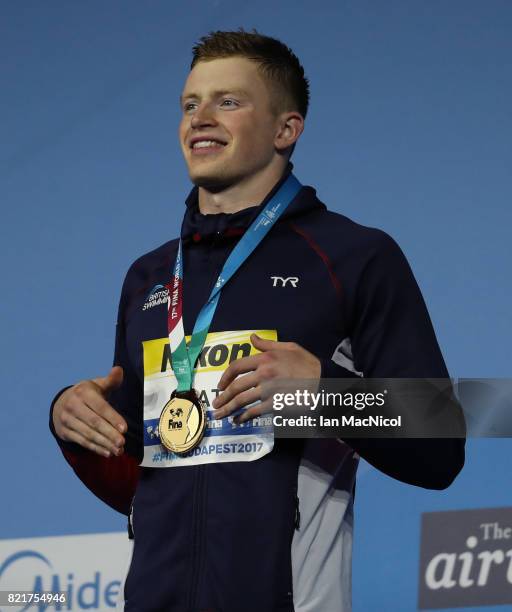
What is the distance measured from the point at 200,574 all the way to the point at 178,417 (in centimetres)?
23

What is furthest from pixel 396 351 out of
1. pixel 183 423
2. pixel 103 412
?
pixel 103 412

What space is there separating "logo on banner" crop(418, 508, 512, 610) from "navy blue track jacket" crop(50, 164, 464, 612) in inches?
55.8

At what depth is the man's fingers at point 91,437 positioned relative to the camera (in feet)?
5.11

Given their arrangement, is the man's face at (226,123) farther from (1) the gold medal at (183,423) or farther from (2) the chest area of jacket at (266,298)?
(1) the gold medal at (183,423)

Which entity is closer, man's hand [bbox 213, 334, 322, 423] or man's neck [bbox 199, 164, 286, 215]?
man's hand [bbox 213, 334, 322, 423]

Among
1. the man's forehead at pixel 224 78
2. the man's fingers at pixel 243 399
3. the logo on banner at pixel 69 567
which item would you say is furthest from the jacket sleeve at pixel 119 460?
the logo on banner at pixel 69 567

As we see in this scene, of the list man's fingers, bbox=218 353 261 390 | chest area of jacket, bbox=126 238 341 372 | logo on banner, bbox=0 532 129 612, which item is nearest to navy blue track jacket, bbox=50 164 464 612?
chest area of jacket, bbox=126 238 341 372

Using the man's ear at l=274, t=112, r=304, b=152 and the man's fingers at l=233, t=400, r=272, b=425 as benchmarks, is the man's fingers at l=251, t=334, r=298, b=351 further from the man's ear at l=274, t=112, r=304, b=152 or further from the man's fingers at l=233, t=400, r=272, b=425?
the man's ear at l=274, t=112, r=304, b=152

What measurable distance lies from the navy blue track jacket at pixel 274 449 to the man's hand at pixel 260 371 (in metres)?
0.04

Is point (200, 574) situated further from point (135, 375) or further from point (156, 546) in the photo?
point (135, 375)

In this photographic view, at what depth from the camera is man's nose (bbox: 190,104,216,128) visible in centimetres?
178

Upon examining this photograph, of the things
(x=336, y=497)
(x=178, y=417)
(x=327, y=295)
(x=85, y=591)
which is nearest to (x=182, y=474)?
(x=178, y=417)

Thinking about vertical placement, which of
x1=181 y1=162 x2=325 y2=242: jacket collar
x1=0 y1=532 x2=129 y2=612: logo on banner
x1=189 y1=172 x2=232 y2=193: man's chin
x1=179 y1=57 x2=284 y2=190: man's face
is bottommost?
x1=0 y1=532 x2=129 y2=612: logo on banner

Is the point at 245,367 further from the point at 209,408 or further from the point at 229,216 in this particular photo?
the point at 229,216
